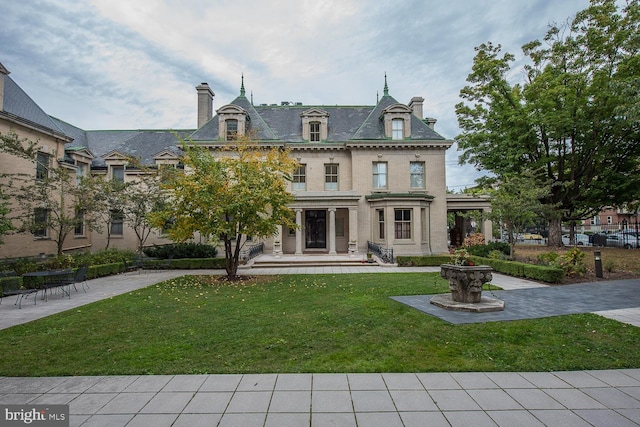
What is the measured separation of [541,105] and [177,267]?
2646cm

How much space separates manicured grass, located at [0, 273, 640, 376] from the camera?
202 inches

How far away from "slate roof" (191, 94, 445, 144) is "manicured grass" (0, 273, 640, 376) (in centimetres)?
1712

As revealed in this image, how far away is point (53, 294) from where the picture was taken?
39.3ft

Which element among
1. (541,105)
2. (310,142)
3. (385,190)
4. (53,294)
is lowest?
(53,294)

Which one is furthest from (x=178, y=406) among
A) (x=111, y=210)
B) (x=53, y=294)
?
(x=111, y=210)

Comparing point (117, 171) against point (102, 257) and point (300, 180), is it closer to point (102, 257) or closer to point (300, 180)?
point (102, 257)

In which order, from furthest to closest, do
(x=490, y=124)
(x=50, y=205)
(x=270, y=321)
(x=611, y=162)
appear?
(x=490, y=124)
(x=611, y=162)
(x=50, y=205)
(x=270, y=321)

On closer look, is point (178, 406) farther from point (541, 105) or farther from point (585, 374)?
point (541, 105)

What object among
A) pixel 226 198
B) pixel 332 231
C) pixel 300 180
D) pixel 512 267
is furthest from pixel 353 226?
pixel 226 198

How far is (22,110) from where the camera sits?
18703mm

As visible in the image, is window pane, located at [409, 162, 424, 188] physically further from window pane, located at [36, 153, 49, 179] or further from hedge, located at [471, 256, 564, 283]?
window pane, located at [36, 153, 49, 179]

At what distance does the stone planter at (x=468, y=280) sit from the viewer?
8703mm

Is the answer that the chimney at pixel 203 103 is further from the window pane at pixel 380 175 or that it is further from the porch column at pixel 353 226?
the window pane at pixel 380 175

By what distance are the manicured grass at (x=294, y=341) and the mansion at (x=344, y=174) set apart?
13.8 meters
